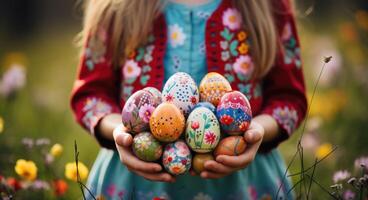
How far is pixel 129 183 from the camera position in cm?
208

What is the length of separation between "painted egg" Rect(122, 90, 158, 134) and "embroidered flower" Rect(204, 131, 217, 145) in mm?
156

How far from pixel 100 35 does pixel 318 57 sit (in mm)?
2664

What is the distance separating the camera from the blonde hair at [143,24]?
212cm

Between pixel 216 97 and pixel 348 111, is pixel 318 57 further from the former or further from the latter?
pixel 216 97

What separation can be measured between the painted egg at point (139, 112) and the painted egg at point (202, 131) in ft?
0.35

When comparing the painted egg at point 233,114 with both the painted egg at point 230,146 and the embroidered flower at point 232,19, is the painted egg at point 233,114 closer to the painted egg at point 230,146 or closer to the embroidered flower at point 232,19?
the painted egg at point 230,146

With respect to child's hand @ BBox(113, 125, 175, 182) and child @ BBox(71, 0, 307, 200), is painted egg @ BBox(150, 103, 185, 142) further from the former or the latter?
child @ BBox(71, 0, 307, 200)

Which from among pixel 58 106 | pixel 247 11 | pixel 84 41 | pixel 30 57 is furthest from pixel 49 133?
pixel 30 57

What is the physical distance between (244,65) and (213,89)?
317mm

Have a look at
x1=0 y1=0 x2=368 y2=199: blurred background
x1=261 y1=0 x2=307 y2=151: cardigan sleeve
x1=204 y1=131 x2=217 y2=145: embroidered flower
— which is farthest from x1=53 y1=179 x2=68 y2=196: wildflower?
x1=204 y1=131 x2=217 y2=145: embroidered flower

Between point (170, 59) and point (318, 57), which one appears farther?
point (318, 57)

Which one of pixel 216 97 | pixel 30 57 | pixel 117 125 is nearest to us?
pixel 216 97

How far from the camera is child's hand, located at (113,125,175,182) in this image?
1.71 metres

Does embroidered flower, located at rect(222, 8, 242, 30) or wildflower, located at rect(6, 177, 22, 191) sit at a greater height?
embroidered flower, located at rect(222, 8, 242, 30)
